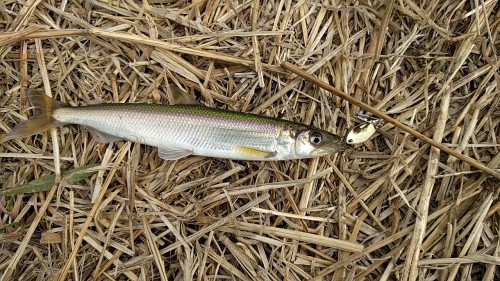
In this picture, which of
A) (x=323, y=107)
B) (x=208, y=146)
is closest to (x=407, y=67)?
(x=323, y=107)

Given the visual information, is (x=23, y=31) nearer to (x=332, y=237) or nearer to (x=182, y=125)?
(x=182, y=125)

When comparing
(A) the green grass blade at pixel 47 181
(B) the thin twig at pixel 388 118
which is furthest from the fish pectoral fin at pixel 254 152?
(A) the green grass blade at pixel 47 181

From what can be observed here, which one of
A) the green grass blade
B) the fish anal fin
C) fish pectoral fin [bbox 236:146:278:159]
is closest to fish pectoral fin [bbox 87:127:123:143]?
the green grass blade

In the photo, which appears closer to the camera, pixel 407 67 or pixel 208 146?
pixel 208 146

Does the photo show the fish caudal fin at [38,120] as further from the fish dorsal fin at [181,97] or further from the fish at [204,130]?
the fish dorsal fin at [181,97]

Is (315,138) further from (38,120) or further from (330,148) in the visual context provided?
(38,120)

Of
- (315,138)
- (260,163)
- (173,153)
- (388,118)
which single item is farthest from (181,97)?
(388,118)
